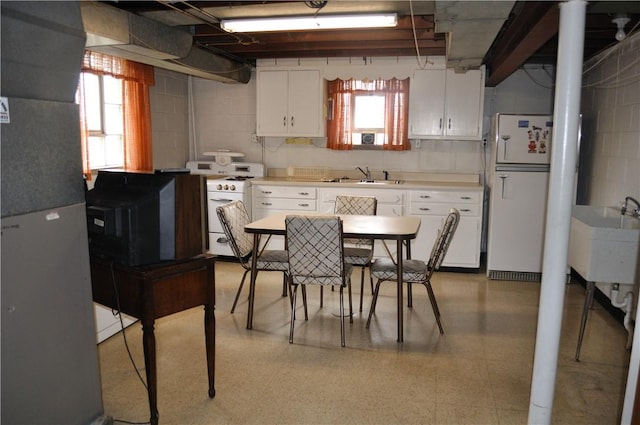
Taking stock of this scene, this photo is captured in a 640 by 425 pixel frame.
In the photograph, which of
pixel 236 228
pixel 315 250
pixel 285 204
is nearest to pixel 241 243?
pixel 236 228

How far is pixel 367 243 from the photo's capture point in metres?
4.65

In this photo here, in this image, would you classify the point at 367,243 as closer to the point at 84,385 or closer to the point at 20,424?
the point at 84,385

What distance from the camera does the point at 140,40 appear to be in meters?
3.54

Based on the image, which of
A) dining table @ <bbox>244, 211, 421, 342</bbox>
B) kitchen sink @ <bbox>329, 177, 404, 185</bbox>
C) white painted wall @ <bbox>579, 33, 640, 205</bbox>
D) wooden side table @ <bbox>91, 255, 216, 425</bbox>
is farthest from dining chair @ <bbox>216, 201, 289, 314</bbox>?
white painted wall @ <bbox>579, 33, 640, 205</bbox>

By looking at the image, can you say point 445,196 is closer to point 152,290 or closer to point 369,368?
point 369,368

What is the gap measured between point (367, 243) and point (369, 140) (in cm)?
158

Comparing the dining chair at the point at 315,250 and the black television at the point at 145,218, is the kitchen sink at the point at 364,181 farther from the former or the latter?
the black television at the point at 145,218

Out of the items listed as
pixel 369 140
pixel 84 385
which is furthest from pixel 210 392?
pixel 369 140

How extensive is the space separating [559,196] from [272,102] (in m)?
4.07

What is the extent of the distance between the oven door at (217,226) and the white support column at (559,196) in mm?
3867

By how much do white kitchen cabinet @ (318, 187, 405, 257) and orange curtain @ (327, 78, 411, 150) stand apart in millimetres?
648

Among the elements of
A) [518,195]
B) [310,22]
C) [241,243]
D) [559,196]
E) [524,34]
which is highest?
[310,22]

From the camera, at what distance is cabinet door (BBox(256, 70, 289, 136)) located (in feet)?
18.5

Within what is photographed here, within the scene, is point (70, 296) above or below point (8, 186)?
below
